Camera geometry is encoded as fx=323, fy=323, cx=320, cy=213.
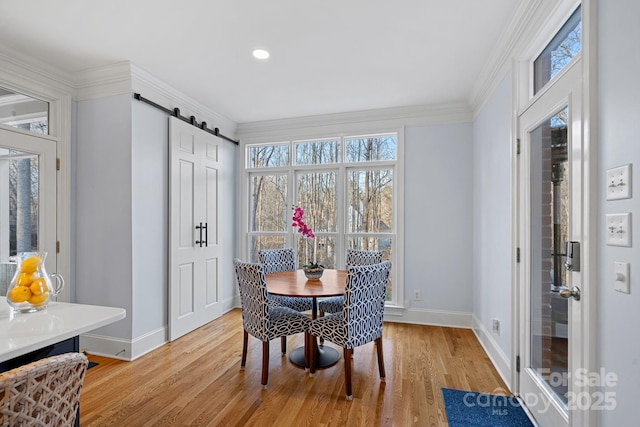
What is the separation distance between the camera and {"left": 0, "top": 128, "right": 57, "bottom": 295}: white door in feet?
8.71

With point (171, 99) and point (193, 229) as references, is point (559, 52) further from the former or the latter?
point (193, 229)

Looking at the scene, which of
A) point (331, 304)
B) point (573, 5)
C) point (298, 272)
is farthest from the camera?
point (298, 272)

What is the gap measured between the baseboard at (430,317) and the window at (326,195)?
212 millimetres

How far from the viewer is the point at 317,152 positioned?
14.5ft

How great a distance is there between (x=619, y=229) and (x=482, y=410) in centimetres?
159

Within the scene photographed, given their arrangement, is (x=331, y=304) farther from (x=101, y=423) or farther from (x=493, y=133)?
(x=493, y=133)

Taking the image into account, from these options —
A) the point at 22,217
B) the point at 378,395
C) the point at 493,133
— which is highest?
the point at 493,133

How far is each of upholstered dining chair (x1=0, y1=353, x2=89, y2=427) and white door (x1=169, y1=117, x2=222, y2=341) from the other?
2.51 meters

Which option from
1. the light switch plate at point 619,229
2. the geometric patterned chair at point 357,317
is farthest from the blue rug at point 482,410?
the light switch plate at point 619,229

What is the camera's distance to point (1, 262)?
2.63 m

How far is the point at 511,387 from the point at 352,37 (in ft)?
9.26

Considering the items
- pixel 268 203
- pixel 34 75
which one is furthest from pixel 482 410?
pixel 34 75

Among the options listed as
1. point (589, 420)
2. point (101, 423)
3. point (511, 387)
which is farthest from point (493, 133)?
point (101, 423)

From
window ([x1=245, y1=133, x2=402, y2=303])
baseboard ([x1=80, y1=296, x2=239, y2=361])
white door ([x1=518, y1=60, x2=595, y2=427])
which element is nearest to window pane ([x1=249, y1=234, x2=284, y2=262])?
window ([x1=245, y1=133, x2=402, y2=303])
